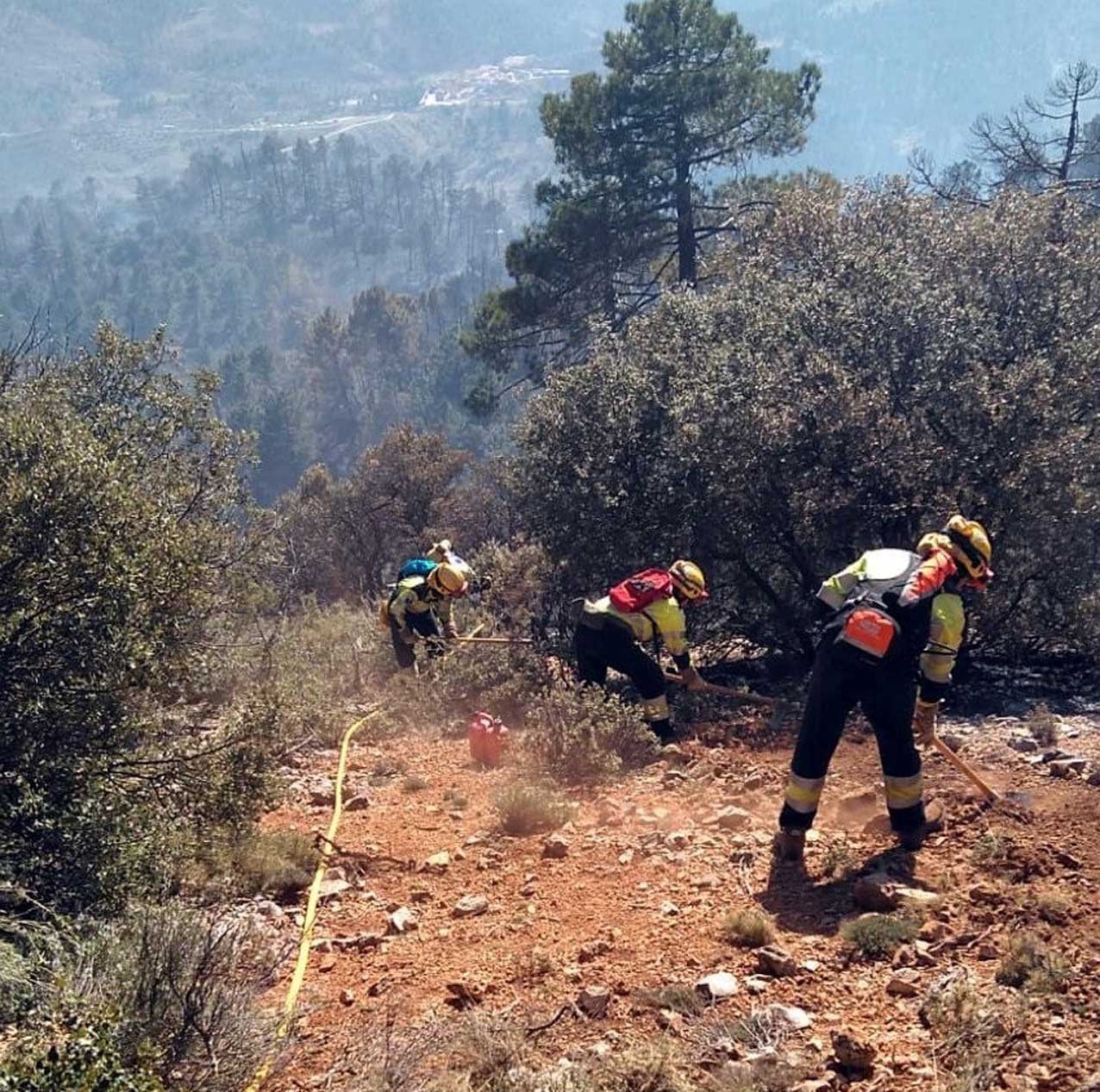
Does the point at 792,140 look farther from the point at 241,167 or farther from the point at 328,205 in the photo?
the point at 241,167

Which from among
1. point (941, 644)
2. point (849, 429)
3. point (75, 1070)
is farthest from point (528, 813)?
point (849, 429)

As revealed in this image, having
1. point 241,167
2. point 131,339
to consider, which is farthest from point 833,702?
point 241,167

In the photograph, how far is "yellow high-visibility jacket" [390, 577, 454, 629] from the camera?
422 inches

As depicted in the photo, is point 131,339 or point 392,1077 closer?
point 392,1077

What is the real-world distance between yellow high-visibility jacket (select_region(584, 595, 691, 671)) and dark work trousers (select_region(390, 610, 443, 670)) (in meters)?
2.56

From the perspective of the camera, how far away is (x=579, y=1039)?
4145mm

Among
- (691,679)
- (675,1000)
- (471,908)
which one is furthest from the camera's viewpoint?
(691,679)

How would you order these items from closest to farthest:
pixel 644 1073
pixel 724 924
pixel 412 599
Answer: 1. pixel 644 1073
2. pixel 724 924
3. pixel 412 599

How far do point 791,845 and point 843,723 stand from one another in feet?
2.36

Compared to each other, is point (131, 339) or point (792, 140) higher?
point (792, 140)

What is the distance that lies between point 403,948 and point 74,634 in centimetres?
224

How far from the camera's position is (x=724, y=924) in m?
5.00

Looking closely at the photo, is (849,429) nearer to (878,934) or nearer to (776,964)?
(878,934)

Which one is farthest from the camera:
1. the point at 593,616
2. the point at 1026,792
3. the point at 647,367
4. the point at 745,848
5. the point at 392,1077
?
the point at 647,367
